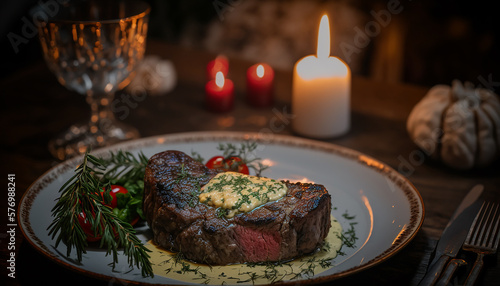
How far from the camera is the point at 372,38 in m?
4.75

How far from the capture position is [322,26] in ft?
8.96

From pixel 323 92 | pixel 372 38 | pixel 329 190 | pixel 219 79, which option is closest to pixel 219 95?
pixel 219 79

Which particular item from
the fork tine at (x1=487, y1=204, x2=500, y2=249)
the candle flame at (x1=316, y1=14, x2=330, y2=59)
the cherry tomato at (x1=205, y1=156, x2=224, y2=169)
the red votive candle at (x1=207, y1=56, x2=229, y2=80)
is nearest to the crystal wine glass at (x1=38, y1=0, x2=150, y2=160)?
the red votive candle at (x1=207, y1=56, x2=229, y2=80)

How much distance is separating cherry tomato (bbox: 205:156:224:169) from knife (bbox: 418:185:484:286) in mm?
850

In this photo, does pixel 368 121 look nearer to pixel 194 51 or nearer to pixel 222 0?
pixel 194 51

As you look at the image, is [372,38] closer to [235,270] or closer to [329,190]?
[329,190]

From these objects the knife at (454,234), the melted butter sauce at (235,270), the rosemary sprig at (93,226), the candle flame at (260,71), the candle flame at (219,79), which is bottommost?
the melted butter sauce at (235,270)

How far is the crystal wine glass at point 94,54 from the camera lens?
2.45m

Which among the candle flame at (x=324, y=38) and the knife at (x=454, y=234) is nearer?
the knife at (x=454, y=234)

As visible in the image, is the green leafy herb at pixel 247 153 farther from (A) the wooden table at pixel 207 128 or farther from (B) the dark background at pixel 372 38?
(B) the dark background at pixel 372 38

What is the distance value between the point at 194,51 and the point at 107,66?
1.23 metres

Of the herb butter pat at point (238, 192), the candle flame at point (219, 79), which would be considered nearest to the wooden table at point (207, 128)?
the candle flame at point (219, 79)

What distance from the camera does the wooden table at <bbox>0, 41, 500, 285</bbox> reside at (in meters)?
1.66

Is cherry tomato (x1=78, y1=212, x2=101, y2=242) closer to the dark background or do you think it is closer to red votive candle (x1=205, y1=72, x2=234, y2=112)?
red votive candle (x1=205, y1=72, x2=234, y2=112)
